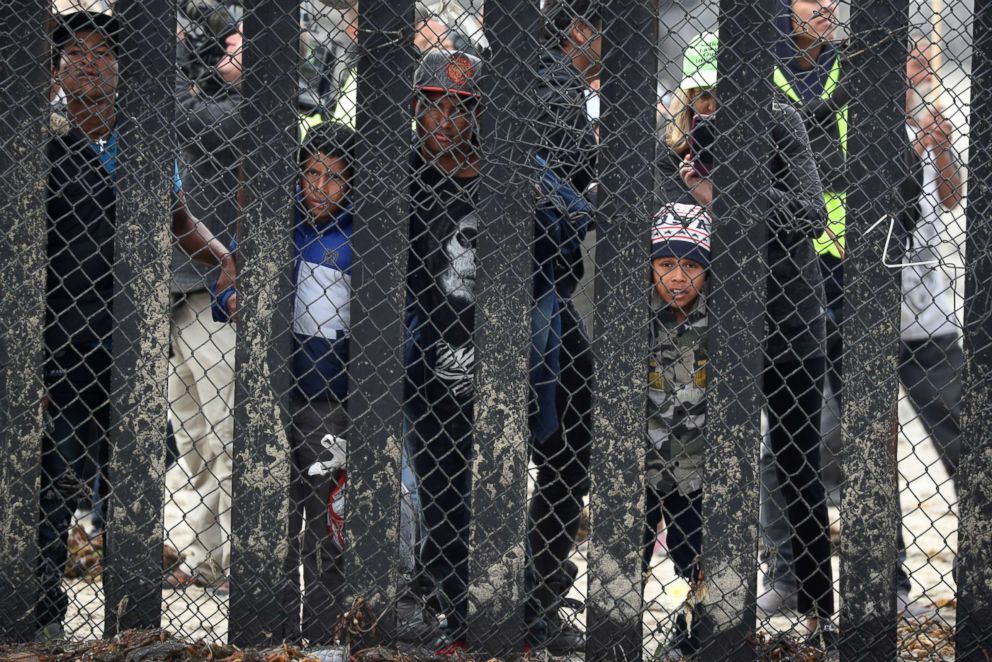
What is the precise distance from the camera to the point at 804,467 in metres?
4.13

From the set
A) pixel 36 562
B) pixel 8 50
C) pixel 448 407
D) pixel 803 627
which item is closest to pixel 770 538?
pixel 803 627

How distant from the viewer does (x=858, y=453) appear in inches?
141

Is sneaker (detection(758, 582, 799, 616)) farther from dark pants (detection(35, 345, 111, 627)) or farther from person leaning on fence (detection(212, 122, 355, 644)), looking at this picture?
dark pants (detection(35, 345, 111, 627))

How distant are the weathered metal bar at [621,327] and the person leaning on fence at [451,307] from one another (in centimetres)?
18

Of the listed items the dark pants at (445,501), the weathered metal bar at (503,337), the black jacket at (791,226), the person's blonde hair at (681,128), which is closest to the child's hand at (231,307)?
the dark pants at (445,501)

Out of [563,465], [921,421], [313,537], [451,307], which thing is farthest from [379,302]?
[921,421]

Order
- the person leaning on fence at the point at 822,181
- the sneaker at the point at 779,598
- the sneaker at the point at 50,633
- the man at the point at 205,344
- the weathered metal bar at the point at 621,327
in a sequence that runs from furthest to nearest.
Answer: the man at the point at 205,344 < the sneaker at the point at 779,598 < the person leaning on fence at the point at 822,181 < the sneaker at the point at 50,633 < the weathered metal bar at the point at 621,327

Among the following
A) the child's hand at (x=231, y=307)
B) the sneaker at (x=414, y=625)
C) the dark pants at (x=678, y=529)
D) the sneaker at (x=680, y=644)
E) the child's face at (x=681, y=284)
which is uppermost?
the child's face at (x=681, y=284)

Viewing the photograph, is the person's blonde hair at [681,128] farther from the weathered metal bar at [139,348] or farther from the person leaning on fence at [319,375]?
the weathered metal bar at [139,348]

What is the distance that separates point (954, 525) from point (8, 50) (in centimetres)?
510

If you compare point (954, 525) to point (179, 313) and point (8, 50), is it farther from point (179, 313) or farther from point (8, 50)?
point (8, 50)

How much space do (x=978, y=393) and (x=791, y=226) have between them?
2.51 feet

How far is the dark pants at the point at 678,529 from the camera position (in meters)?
3.84

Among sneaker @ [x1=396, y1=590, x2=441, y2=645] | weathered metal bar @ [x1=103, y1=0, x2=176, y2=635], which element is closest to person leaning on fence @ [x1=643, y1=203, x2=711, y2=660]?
sneaker @ [x1=396, y1=590, x2=441, y2=645]
